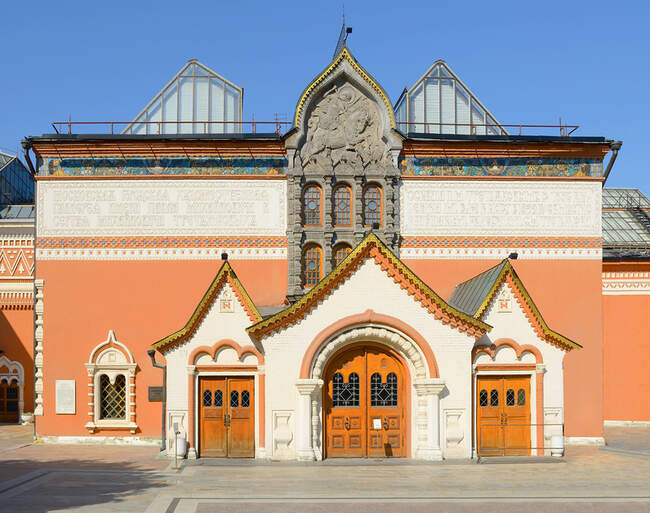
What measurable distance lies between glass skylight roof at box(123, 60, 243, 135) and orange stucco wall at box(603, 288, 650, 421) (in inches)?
703

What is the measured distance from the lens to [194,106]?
1192 inches

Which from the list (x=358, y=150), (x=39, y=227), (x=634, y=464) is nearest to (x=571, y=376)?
(x=634, y=464)

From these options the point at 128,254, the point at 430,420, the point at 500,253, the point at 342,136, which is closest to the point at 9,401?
the point at 128,254

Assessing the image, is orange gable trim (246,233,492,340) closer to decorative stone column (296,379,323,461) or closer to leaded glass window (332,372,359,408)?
decorative stone column (296,379,323,461)

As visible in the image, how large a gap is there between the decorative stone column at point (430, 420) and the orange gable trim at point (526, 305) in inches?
111

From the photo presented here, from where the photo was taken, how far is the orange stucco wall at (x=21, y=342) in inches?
1404

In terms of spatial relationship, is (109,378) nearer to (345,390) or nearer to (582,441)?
(345,390)

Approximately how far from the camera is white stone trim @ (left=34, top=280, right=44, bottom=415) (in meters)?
26.4

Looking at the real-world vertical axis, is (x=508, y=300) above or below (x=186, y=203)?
below

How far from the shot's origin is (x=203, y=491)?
1761cm

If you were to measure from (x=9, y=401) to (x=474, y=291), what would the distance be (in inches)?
908

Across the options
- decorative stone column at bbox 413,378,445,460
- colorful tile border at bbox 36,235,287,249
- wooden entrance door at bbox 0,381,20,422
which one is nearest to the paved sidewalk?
decorative stone column at bbox 413,378,445,460

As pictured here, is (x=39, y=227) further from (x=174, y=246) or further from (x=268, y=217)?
(x=268, y=217)

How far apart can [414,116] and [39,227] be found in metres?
14.8
